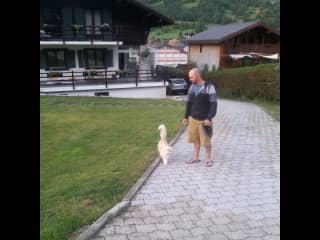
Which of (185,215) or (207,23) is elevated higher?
(207,23)

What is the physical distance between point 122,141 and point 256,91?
14.3m

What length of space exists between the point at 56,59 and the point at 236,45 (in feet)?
66.2

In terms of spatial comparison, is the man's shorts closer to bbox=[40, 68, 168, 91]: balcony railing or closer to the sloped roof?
bbox=[40, 68, 168, 91]: balcony railing

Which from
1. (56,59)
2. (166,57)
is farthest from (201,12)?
(56,59)

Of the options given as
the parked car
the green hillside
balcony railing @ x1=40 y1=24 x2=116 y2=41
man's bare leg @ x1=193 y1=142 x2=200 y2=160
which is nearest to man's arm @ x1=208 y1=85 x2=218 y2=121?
man's bare leg @ x1=193 y1=142 x2=200 y2=160

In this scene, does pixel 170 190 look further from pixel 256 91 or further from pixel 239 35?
pixel 239 35

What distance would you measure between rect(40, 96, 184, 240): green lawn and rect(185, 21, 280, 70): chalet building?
86.2 ft

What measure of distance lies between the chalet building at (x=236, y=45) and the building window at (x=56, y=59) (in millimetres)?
16970

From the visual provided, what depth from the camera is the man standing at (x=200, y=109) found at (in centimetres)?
689

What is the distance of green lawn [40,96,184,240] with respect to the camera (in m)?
5.16

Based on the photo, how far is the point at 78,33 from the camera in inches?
1247

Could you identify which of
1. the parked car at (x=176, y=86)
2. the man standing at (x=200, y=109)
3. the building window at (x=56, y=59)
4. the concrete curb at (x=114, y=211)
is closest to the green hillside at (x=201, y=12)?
the building window at (x=56, y=59)

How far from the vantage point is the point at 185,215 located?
500 centimetres
